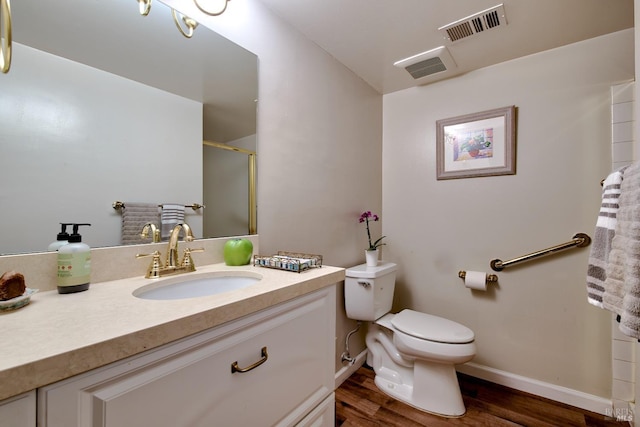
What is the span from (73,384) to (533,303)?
2176mm

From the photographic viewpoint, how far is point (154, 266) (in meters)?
0.92

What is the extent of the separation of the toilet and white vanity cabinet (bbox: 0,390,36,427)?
150 centimetres

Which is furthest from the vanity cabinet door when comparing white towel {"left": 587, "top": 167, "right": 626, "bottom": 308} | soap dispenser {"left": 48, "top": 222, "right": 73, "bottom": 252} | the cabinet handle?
white towel {"left": 587, "top": 167, "right": 626, "bottom": 308}

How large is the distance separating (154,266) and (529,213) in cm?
207

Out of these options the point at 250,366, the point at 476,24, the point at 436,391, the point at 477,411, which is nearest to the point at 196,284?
the point at 250,366

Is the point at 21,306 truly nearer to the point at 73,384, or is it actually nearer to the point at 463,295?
the point at 73,384

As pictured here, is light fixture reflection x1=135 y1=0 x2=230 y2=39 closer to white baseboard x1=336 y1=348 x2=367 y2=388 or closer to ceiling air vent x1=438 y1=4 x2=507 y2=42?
ceiling air vent x1=438 y1=4 x2=507 y2=42

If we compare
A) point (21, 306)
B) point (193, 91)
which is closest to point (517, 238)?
point (193, 91)

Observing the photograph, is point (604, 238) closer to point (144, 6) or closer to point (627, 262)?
point (627, 262)

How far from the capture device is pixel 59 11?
0.81 m

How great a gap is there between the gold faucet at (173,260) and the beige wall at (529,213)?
166 cm

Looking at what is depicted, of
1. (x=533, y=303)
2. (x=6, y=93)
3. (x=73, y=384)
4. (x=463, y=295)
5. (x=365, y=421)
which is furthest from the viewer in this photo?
(x=463, y=295)

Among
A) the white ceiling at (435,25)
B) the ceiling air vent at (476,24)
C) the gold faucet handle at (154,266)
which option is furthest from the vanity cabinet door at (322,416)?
the ceiling air vent at (476,24)

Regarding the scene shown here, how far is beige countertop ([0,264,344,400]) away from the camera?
0.39 meters
